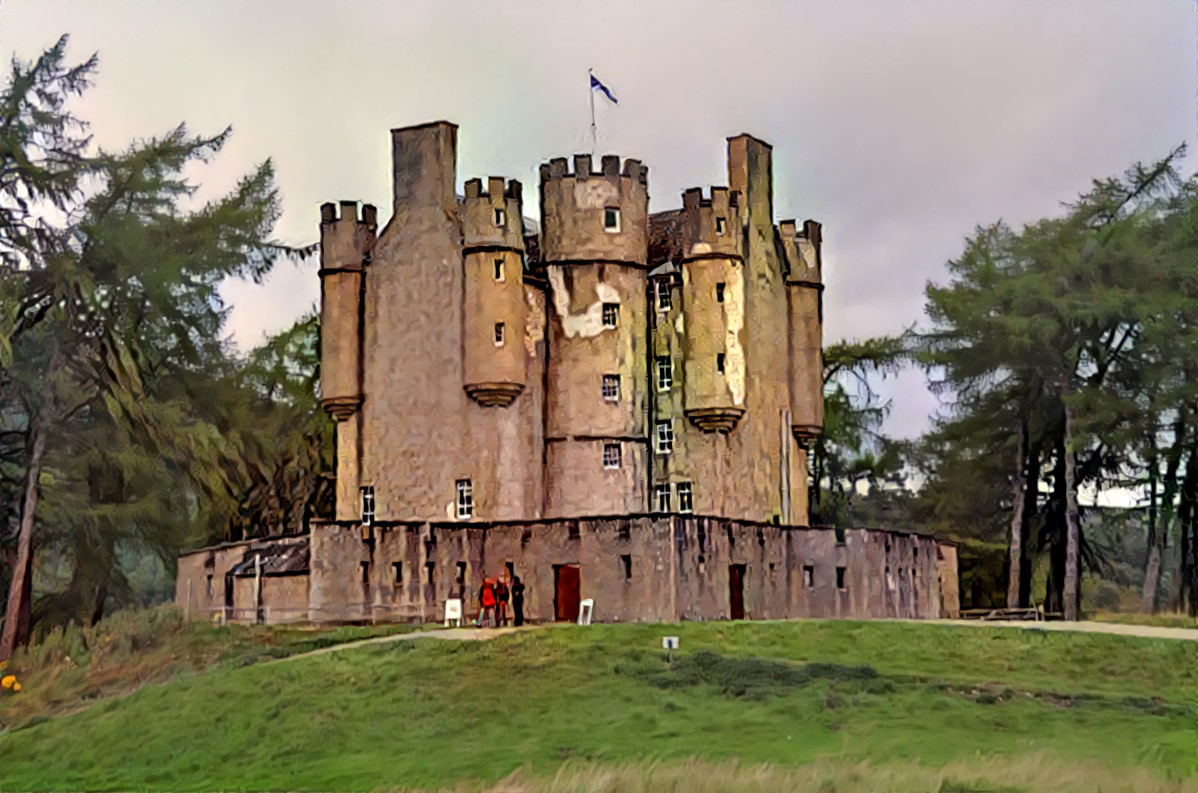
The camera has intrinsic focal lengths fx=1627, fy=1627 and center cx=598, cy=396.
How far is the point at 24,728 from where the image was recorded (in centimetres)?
3459

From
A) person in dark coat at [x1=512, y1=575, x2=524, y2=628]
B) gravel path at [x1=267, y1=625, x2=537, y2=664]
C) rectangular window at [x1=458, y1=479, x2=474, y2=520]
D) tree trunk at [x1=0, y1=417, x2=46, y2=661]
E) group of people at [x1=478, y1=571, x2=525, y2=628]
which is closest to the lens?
gravel path at [x1=267, y1=625, x2=537, y2=664]

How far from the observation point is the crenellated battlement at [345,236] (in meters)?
57.2

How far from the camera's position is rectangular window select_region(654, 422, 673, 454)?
2255 inches

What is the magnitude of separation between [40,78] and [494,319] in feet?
54.4

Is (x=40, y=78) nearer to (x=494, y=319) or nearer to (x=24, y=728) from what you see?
(x=494, y=319)

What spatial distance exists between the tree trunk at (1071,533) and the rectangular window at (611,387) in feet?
57.3

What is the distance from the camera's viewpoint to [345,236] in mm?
57438

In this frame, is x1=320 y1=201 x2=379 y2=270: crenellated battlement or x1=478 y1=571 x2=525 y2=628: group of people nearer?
x1=478 y1=571 x2=525 y2=628: group of people

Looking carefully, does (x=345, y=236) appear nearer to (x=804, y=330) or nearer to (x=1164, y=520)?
(x=804, y=330)

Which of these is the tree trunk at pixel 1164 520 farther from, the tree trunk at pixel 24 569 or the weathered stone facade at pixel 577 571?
the tree trunk at pixel 24 569

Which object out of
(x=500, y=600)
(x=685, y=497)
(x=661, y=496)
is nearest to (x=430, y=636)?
(x=500, y=600)

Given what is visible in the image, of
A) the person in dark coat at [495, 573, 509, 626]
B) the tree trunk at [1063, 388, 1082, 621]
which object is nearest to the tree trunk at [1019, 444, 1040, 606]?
the tree trunk at [1063, 388, 1082, 621]

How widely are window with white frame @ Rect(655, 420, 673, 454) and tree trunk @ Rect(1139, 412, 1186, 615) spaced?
61.0ft

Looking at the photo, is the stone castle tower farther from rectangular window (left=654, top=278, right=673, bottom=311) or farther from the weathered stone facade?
the weathered stone facade
